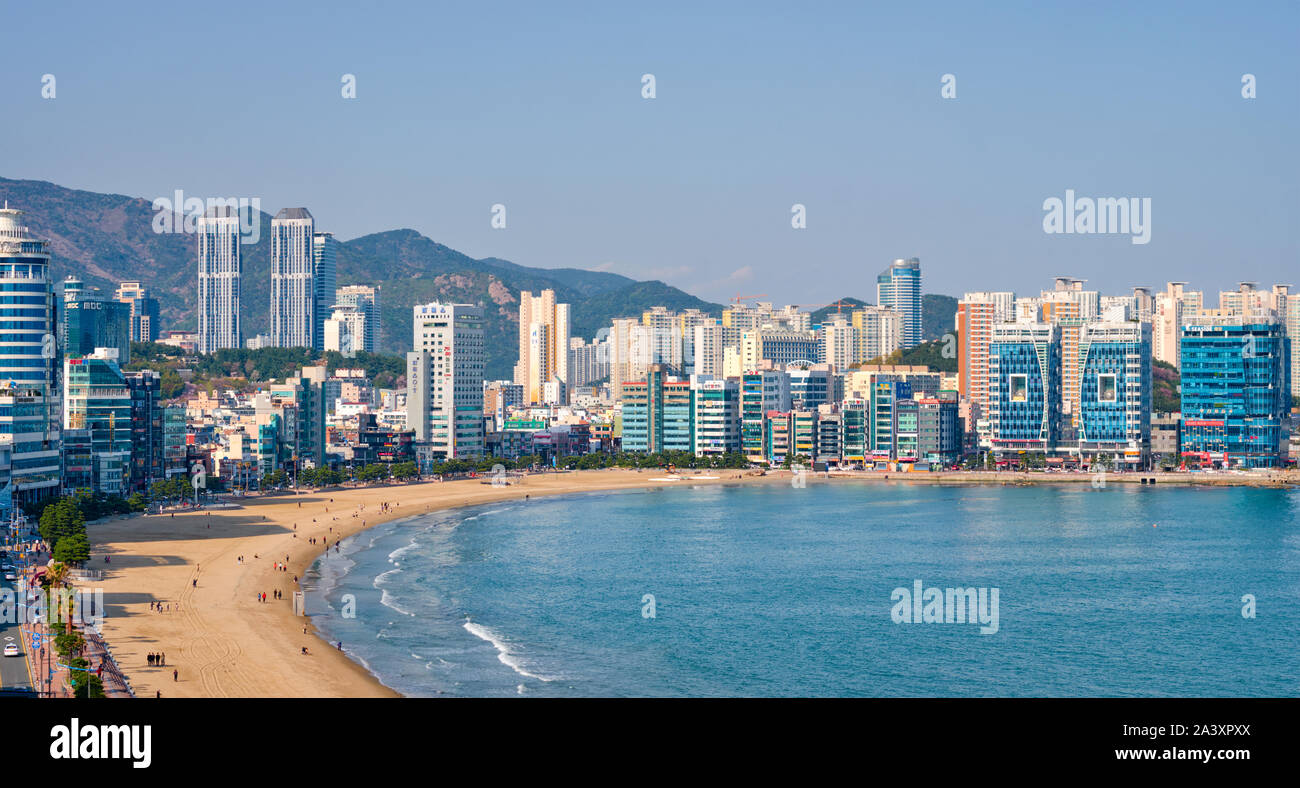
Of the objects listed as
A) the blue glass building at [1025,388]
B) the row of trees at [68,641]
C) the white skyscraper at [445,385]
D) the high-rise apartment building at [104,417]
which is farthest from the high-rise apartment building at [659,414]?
the row of trees at [68,641]

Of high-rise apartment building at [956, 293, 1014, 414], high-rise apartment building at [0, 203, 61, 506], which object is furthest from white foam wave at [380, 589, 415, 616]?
high-rise apartment building at [956, 293, 1014, 414]

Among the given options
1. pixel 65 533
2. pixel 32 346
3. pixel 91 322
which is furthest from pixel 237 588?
pixel 91 322

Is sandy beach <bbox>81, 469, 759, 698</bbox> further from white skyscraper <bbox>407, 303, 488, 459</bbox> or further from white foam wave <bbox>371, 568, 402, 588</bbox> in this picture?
white skyscraper <bbox>407, 303, 488, 459</bbox>

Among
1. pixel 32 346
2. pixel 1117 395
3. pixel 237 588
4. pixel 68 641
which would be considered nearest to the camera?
pixel 68 641

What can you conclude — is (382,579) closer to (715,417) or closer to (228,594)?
(228,594)

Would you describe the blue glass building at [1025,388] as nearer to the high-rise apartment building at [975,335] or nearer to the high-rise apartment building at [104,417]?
the high-rise apartment building at [975,335]

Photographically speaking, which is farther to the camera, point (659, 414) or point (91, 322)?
point (91, 322)

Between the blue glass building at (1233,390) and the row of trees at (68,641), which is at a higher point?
the blue glass building at (1233,390)

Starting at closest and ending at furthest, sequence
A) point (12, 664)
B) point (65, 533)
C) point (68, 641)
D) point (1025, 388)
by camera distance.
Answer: point (12, 664), point (68, 641), point (65, 533), point (1025, 388)
